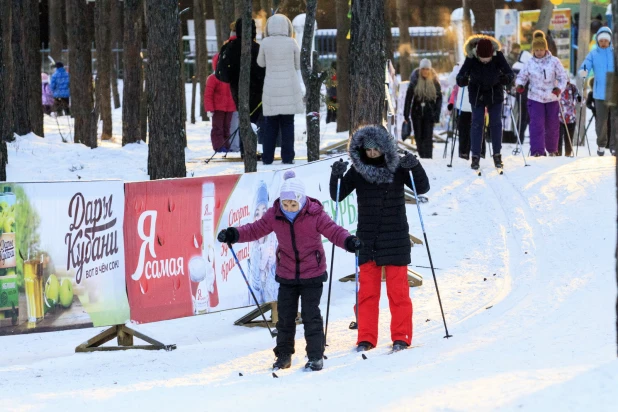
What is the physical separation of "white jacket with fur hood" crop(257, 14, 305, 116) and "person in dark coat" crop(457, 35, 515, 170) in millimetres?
2262

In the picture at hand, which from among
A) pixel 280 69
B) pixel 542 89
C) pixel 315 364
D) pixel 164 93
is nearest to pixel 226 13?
pixel 280 69

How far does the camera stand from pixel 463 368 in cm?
642

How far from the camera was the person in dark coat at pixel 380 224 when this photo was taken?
7.59 meters

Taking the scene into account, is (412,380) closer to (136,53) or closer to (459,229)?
(459,229)

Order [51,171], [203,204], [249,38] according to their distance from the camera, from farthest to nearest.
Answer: [51,171], [249,38], [203,204]

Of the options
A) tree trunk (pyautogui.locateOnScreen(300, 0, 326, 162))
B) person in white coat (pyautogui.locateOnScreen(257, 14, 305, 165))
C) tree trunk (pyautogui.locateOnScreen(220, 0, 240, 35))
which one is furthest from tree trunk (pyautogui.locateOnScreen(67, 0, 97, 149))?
person in white coat (pyautogui.locateOnScreen(257, 14, 305, 165))

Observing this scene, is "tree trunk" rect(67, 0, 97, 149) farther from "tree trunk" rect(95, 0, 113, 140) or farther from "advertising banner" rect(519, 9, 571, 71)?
"advertising banner" rect(519, 9, 571, 71)

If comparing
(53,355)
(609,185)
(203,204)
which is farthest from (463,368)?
(609,185)

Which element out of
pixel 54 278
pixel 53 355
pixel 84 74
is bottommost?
pixel 53 355

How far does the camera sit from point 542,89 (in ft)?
51.6

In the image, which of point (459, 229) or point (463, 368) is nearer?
point (463, 368)

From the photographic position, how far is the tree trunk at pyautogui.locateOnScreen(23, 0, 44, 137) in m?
20.4

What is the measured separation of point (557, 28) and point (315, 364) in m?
27.7

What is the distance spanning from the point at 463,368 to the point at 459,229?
570 cm
